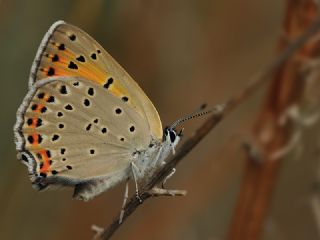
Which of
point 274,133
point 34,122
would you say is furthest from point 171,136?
point 274,133

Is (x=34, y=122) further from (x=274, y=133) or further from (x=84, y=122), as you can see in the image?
(x=274, y=133)

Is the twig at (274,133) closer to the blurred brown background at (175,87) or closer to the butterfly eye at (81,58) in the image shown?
the blurred brown background at (175,87)

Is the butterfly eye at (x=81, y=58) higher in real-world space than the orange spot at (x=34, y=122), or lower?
higher

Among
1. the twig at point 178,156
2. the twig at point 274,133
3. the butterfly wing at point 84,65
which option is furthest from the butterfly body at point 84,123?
the twig at point 274,133

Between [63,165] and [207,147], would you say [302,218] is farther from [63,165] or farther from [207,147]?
[63,165]

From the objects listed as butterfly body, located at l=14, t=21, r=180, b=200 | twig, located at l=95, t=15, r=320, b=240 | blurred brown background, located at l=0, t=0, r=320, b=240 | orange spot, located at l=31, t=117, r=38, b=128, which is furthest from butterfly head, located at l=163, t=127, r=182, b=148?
blurred brown background, located at l=0, t=0, r=320, b=240

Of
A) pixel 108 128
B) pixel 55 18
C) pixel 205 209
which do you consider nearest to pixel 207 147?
pixel 205 209

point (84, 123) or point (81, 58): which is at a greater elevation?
point (81, 58)

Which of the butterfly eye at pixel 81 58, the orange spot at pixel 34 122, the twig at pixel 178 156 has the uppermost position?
the butterfly eye at pixel 81 58
